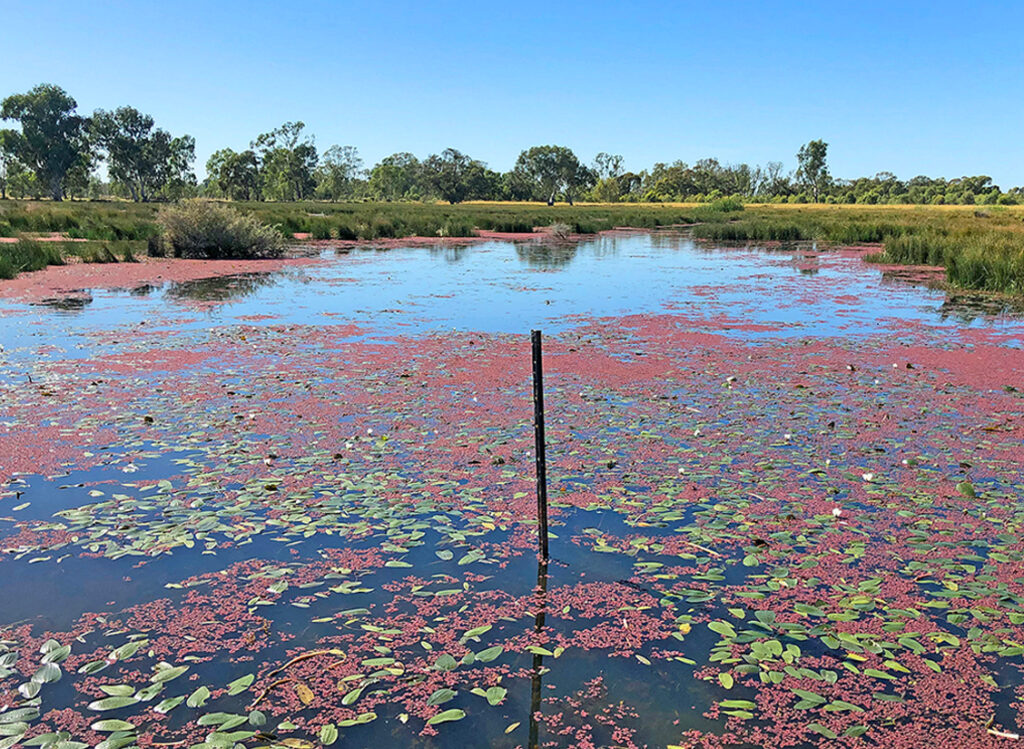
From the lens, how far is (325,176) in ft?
406

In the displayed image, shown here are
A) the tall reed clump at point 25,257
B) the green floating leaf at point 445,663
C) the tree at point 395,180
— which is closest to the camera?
the green floating leaf at point 445,663

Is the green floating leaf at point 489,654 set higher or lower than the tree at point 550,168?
lower

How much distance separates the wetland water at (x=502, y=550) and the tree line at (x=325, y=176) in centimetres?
8884

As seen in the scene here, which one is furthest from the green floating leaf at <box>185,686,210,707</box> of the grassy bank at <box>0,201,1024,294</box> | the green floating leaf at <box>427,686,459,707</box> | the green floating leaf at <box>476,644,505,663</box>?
the grassy bank at <box>0,201,1024,294</box>

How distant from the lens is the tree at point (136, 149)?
9594 cm

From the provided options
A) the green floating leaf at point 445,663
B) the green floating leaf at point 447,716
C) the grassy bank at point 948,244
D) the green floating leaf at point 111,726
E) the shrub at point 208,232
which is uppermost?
the shrub at point 208,232

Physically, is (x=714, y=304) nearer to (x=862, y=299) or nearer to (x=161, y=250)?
(x=862, y=299)

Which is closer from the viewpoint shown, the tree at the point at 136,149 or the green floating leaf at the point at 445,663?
the green floating leaf at the point at 445,663

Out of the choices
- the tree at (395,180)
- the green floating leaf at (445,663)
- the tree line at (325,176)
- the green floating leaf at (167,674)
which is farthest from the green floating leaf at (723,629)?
the tree at (395,180)

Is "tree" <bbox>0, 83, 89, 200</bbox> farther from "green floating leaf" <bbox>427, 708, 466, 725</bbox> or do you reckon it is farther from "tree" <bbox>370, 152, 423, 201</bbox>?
"green floating leaf" <bbox>427, 708, 466, 725</bbox>

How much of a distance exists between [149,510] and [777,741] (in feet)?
15.1

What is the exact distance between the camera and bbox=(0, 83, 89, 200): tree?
288 feet

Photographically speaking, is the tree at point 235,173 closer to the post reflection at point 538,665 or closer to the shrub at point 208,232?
the shrub at point 208,232

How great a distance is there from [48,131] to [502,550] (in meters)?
108
